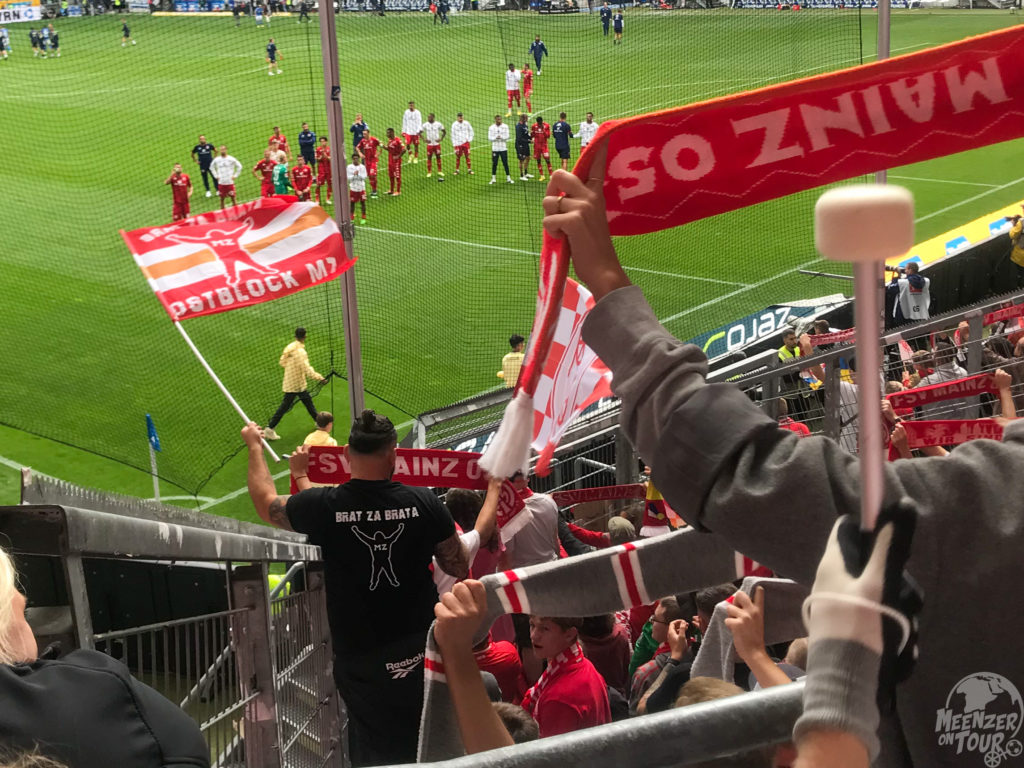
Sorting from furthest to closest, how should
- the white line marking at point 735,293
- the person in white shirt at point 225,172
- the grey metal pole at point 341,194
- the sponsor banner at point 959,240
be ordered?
the person in white shirt at point 225,172, the white line marking at point 735,293, the sponsor banner at point 959,240, the grey metal pole at point 341,194

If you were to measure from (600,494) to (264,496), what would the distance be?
2.60 m

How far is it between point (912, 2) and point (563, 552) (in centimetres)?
4023

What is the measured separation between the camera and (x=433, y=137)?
76.3ft

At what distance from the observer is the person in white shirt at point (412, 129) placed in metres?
23.4

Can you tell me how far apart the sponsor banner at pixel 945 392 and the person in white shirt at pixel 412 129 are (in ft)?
58.3

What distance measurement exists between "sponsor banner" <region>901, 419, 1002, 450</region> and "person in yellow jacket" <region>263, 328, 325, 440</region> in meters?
8.53

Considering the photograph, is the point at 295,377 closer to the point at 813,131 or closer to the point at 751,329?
the point at 751,329

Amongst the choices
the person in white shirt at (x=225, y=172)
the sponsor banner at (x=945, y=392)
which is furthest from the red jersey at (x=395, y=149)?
the sponsor banner at (x=945, y=392)

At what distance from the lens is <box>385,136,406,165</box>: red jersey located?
2228 cm

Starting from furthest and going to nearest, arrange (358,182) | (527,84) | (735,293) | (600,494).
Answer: (527,84)
(358,182)
(735,293)
(600,494)

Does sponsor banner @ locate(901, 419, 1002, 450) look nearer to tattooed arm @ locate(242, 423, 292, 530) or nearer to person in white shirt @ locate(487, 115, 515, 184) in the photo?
tattooed arm @ locate(242, 423, 292, 530)

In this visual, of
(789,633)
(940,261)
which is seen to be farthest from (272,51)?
(789,633)

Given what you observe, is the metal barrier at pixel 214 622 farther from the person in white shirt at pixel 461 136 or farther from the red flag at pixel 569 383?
the person in white shirt at pixel 461 136

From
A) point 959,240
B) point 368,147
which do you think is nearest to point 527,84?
point 368,147
